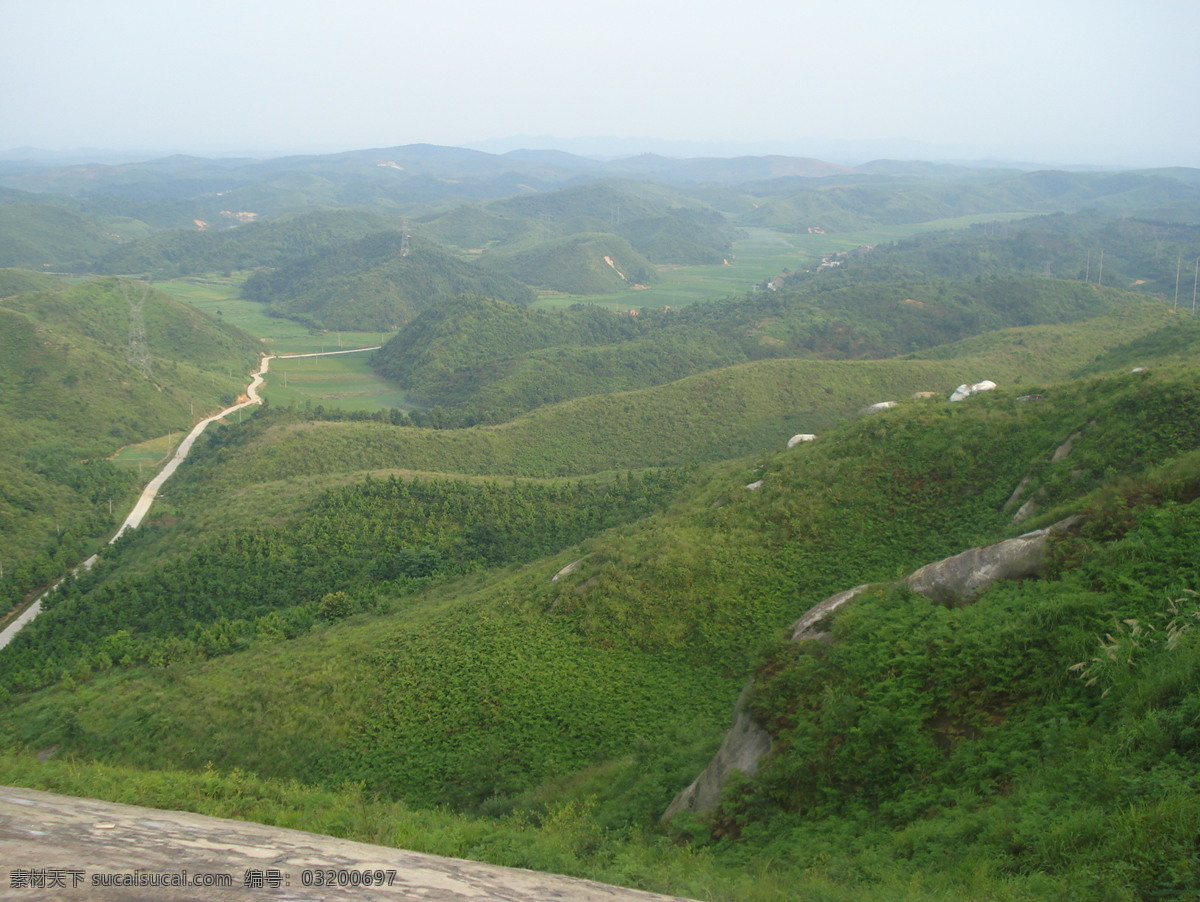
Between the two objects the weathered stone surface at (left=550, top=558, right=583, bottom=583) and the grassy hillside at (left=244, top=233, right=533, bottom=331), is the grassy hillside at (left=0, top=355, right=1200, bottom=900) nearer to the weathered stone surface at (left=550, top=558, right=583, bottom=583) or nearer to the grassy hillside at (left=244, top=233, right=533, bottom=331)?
the weathered stone surface at (left=550, top=558, right=583, bottom=583)

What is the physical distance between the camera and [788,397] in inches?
2269

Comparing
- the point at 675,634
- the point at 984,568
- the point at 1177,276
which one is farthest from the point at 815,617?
the point at 1177,276

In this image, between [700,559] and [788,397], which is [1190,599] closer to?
[700,559]

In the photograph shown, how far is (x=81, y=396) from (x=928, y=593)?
71.9 m

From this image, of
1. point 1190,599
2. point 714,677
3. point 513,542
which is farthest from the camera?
point 513,542

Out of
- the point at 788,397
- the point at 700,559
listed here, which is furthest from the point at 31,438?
the point at 700,559

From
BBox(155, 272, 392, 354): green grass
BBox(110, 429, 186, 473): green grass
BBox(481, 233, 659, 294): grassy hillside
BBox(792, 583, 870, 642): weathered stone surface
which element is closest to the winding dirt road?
BBox(110, 429, 186, 473): green grass

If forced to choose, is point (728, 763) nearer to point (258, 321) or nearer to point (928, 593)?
point (928, 593)

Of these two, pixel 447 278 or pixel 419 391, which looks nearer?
pixel 419 391

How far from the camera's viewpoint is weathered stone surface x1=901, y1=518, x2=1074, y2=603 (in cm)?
1252

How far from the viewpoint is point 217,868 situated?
23.8ft

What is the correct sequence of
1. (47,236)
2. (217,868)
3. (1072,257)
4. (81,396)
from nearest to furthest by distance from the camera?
(217,868) < (81,396) < (1072,257) < (47,236)

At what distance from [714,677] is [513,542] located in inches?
742

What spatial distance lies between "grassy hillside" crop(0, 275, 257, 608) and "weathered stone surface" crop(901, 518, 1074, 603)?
1775 inches
